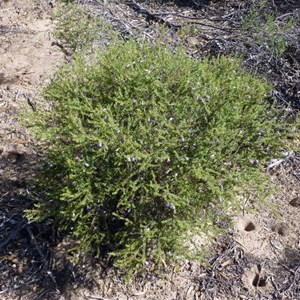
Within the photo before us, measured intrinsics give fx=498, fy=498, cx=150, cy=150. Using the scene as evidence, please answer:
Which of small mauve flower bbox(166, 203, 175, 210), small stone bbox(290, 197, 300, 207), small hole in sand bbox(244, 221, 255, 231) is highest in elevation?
small mauve flower bbox(166, 203, 175, 210)

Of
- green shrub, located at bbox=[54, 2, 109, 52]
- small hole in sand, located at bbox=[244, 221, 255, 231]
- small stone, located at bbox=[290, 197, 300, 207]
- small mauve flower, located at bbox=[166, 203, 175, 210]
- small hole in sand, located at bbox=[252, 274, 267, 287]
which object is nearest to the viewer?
small mauve flower, located at bbox=[166, 203, 175, 210]

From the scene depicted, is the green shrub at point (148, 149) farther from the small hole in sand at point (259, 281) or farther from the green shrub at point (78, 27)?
the green shrub at point (78, 27)

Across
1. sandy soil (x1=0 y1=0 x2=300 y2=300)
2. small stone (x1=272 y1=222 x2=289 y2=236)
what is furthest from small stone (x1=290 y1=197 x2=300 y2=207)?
small stone (x1=272 y1=222 x2=289 y2=236)

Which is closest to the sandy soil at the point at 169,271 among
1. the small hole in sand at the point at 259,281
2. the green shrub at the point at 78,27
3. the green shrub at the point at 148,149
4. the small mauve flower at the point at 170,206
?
the small hole in sand at the point at 259,281

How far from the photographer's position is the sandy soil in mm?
3420

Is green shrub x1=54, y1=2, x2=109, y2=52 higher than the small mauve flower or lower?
lower

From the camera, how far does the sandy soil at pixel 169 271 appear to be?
3.42 metres

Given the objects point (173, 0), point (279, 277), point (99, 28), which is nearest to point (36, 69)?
point (99, 28)

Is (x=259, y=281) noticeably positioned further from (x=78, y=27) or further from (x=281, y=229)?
(x=78, y=27)

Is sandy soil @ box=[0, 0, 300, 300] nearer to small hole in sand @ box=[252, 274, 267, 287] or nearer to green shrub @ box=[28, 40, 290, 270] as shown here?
small hole in sand @ box=[252, 274, 267, 287]

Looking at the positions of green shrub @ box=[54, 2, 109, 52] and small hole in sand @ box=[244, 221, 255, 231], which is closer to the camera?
A: small hole in sand @ box=[244, 221, 255, 231]

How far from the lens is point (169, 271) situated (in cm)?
354

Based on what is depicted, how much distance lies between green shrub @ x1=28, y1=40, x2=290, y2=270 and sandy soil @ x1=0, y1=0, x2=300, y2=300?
257mm

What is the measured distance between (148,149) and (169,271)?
43.1 inches
